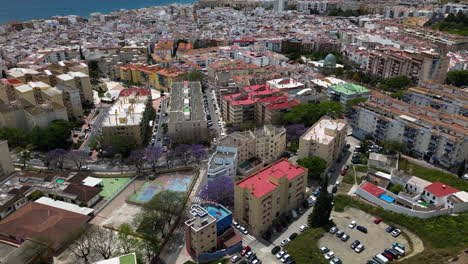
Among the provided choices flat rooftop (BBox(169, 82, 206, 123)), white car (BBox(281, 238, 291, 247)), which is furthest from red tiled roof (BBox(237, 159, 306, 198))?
flat rooftop (BBox(169, 82, 206, 123))

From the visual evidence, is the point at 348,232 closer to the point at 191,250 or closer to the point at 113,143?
the point at 191,250

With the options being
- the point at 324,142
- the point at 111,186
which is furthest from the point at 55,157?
the point at 324,142

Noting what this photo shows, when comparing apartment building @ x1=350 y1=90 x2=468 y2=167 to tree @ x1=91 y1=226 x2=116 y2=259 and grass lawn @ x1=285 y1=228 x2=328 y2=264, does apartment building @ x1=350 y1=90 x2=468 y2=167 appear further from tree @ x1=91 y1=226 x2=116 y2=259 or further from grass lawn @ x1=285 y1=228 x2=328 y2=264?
tree @ x1=91 y1=226 x2=116 y2=259

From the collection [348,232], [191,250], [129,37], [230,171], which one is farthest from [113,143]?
[129,37]

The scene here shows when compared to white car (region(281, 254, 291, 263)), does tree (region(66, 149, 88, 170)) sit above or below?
above

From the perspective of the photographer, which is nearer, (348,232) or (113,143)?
(348,232)

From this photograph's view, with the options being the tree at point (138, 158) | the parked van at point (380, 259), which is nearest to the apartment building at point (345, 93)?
the parked van at point (380, 259)

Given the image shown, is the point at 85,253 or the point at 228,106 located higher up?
the point at 228,106
